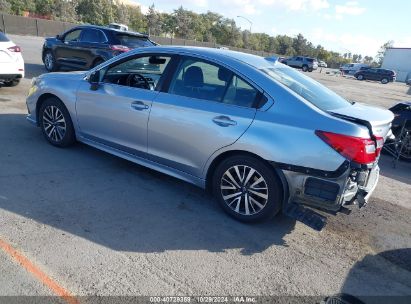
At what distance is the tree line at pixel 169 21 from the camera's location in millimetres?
56625

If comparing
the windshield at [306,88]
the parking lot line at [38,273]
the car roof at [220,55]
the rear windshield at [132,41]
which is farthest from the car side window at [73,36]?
the parking lot line at [38,273]

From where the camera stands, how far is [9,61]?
8.66m

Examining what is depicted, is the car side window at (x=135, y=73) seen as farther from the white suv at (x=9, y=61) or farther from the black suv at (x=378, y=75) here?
the black suv at (x=378, y=75)

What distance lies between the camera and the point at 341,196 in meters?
3.47

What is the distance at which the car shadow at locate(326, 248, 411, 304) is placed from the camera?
10.1 feet

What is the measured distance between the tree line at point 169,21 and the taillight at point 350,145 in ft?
178

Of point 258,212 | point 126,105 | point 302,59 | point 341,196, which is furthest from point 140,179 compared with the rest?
point 302,59

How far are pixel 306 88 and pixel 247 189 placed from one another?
1324mm

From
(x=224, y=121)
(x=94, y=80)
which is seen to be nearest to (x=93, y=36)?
(x=94, y=80)

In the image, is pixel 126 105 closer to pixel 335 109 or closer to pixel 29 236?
pixel 29 236

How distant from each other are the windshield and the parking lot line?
2.81 m

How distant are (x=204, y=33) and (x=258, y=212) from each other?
85801 millimetres

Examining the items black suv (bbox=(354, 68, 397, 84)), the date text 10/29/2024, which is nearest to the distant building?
black suv (bbox=(354, 68, 397, 84))

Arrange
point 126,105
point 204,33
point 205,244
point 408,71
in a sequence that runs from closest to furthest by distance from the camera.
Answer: point 205,244
point 126,105
point 408,71
point 204,33
